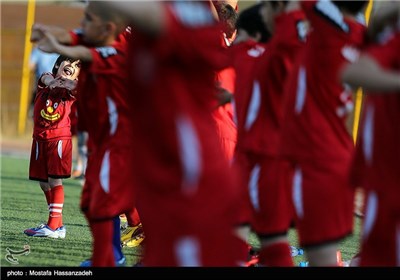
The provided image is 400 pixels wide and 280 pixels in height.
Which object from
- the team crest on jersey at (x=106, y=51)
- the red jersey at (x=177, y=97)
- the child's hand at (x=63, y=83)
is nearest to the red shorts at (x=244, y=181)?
the team crest on jersey at (x=106, y=51)

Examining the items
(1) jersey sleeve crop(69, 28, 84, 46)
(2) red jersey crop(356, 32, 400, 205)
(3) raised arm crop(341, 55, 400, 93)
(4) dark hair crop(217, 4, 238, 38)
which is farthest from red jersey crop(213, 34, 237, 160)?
(3) raised arm crop(341, 55, 400, 93)

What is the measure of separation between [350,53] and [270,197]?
3.71ft

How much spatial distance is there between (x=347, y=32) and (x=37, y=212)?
21.0 feet

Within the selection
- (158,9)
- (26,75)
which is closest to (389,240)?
(158,9)

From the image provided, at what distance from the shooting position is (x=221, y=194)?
12.8ft

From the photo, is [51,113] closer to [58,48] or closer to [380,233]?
[58,48]

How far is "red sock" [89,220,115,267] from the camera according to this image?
5785 millimetres

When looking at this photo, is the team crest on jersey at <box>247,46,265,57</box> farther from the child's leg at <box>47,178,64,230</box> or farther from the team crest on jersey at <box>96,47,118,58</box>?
the child's leg at <box>47,178,64,230</box>

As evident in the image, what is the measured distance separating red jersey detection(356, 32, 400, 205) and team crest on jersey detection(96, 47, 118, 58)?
6.58ft

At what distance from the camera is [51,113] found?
352 inches

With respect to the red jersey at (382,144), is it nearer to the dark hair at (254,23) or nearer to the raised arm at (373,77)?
the raised arm at (373,77)

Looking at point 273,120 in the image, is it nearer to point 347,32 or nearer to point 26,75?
point 347,32

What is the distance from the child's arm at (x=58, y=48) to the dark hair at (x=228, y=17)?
1.93m

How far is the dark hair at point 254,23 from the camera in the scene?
19.8 ft
